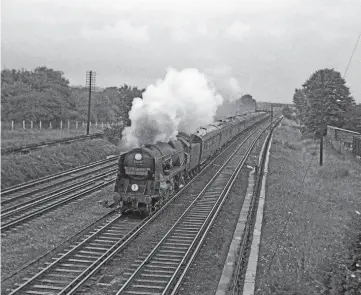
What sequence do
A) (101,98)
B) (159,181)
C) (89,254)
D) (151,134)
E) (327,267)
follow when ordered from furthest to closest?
(101,98) < (151,134) < (159,181) < (327,267) < (89,254)

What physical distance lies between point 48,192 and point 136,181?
22.7 ft

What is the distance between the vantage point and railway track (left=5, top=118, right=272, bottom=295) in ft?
35.1

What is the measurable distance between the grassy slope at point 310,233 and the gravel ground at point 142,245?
141 inches

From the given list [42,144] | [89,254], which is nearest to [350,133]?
[42,144]

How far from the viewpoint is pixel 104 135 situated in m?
43.0

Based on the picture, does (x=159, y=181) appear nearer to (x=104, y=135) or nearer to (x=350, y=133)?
(x=104, y=135)

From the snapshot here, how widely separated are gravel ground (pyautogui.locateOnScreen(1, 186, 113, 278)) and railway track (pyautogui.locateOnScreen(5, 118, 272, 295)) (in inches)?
38.3

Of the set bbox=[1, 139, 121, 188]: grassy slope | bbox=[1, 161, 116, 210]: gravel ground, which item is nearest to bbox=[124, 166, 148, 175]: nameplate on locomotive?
bbox=[1, 161, 116, 210]: gravel ground

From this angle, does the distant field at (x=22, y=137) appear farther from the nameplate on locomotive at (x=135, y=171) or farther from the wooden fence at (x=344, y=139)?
the wooden fence at (x=344, y=139)

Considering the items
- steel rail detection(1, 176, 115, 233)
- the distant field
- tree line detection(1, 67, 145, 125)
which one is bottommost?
steel rail detection(1, 176, 115, 233)

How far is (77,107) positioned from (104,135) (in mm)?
14228

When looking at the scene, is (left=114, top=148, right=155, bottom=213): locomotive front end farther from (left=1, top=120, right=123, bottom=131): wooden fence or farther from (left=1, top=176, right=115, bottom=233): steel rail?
(left=1, top=120, right=123, bottom=131): wooden fence

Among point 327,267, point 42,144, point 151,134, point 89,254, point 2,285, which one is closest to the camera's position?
point 2,285

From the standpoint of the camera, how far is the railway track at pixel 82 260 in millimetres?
10688
